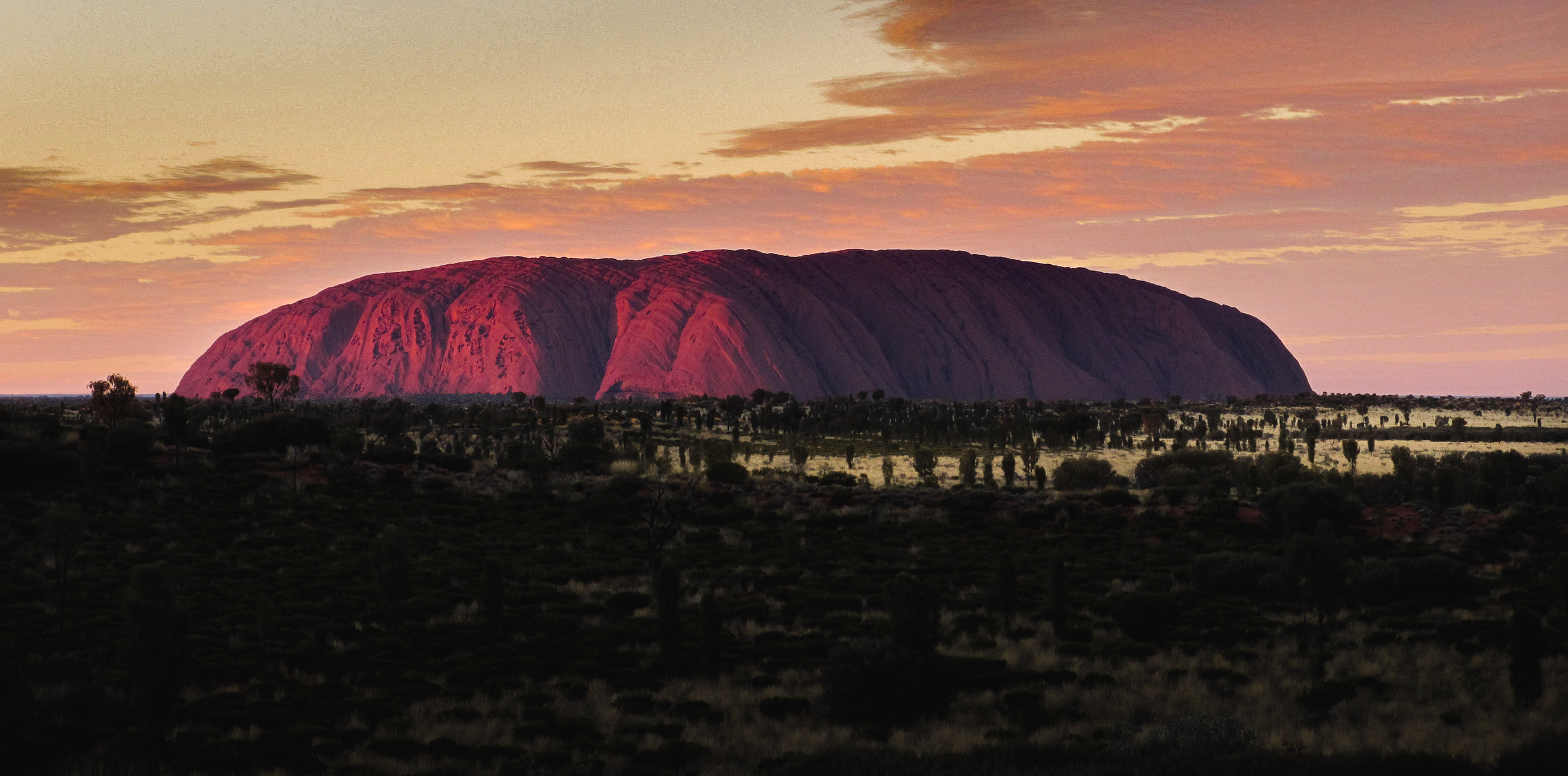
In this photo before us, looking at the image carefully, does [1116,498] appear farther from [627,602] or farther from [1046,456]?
[1046,456]

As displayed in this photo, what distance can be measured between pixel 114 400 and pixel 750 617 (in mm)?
67652

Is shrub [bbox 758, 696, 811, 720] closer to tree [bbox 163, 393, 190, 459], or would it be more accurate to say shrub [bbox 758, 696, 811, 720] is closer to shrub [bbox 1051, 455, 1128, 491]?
tree [bbox 163, 393, 190, 459]

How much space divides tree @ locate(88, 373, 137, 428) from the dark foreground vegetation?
19488mm

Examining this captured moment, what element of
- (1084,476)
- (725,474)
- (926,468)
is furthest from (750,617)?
(1084,476)

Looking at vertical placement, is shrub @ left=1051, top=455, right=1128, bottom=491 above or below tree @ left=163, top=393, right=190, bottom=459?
below

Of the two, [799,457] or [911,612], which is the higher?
[799,457]

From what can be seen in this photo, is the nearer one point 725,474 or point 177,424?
point 177,424

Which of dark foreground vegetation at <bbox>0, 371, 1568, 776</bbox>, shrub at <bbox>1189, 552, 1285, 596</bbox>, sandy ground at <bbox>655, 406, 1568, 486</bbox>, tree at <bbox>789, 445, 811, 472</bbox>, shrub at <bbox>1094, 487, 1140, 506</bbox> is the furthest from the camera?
sandy ground at <bbox>655, 406, 1568, 486</bbox>

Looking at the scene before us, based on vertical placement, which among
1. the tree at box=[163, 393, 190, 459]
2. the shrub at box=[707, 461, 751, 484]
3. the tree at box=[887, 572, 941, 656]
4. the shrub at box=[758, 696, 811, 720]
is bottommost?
the shrub at box=[758, 696, 811, 720]

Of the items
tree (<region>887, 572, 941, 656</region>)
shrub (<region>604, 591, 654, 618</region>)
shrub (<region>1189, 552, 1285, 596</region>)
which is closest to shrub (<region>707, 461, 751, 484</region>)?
shrub (<region>604, 591, 654, 618</region>)

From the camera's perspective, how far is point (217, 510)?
47531 mm

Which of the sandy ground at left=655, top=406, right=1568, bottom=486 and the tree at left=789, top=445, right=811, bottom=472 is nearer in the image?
the tree at left=789, top=445, right=811, bottom=472

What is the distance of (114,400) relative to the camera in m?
81.5

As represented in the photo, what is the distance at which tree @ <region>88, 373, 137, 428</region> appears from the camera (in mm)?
80188
